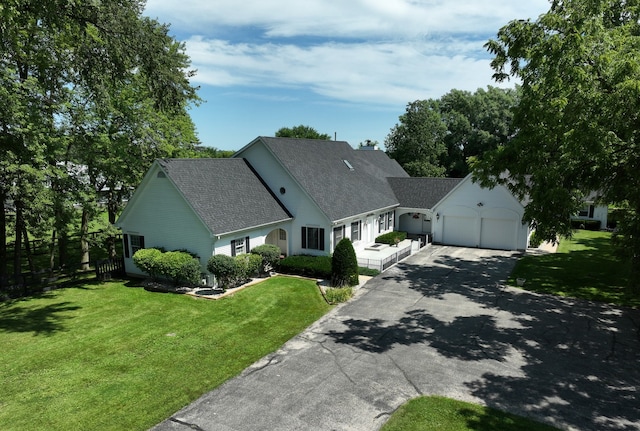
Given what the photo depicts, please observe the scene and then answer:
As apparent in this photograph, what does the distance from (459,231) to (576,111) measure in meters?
19.0

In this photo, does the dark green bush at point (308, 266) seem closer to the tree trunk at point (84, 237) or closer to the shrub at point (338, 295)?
the shrub at point (338, 295)

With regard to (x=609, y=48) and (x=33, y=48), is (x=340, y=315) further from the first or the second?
(x=33, y=48)

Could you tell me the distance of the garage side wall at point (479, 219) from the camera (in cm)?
2928

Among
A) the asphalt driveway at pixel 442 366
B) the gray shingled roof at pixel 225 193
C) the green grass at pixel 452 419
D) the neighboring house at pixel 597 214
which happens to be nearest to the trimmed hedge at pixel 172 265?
the gray shingled roof at pixel 225 193

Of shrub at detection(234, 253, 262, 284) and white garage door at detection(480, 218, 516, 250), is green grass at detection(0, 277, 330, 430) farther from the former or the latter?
white garage door at detection(480, 218, 516, 250)

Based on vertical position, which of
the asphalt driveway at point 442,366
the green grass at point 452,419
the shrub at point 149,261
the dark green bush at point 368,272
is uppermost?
the shrub at point 149,261

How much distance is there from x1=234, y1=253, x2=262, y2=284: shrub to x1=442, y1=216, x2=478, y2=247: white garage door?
56.3ft

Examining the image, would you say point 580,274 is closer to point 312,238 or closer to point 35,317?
point 312,238

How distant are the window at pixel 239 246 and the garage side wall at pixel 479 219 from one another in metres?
16.9

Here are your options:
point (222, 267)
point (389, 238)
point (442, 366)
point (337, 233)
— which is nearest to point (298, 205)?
point (337, 233)

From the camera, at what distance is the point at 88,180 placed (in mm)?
21953

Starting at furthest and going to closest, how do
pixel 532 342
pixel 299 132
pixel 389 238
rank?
pixel 299 132
pixel 389 238
pixel 532 342

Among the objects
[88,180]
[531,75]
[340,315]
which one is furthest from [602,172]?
[88,180]

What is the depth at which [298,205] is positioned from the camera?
25.2 m
